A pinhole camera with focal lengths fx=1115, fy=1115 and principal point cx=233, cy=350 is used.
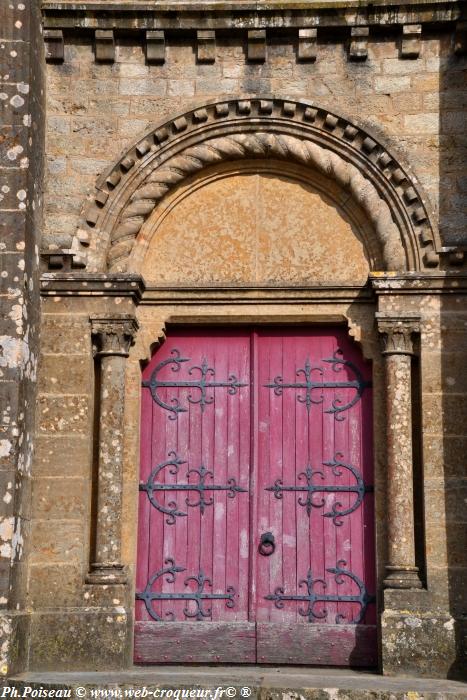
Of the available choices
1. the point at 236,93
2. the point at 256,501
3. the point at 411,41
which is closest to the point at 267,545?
the point at 256,501

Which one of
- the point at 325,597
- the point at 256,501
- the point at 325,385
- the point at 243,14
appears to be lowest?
the point at 325,597

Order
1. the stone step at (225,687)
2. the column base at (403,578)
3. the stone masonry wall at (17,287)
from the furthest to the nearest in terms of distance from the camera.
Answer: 1. the column base at (403,578)
2. the stone masonry wall at (17,287)
3. the stone step at (225,687)

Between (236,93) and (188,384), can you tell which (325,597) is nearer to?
(188,384)

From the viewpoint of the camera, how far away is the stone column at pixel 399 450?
→ 7285mm

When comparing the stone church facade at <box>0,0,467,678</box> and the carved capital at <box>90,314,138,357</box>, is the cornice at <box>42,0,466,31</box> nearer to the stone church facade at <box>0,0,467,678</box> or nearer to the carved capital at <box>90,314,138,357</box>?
the stone church facade at <box>0,0,467,678</box>

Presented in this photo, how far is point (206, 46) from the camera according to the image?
8070 mm

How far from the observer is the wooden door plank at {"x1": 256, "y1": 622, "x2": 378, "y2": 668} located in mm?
7414

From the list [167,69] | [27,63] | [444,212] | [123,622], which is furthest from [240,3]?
[123,622]

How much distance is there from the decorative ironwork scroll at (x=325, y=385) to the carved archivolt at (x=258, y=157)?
0.77 meters

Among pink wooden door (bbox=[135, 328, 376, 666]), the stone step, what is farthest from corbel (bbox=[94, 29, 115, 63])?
the stone step

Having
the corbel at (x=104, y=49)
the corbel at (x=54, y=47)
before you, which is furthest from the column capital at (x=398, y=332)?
the corbel at (x=54, y=47)

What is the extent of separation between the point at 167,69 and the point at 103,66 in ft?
1.53

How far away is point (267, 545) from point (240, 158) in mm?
2764

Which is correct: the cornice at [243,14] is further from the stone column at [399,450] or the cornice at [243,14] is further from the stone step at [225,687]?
the stone step at [225,687]
